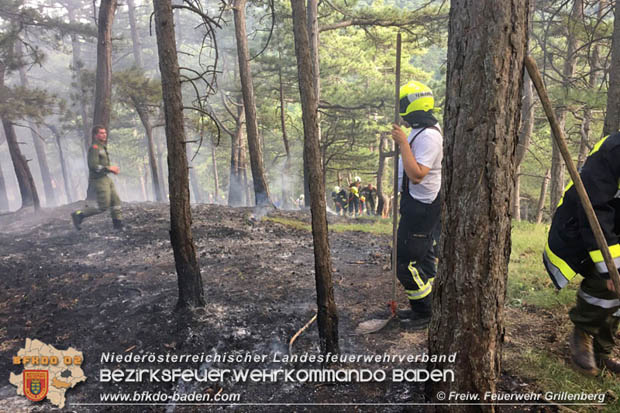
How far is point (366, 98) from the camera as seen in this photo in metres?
17.3

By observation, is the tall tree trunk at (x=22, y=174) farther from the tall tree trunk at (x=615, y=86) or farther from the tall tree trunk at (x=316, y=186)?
the tall tree trunk at (x=615, y=86)

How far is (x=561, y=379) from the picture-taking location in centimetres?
265

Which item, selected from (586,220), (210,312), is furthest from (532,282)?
(210,312)

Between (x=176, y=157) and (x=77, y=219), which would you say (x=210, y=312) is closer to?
(x=176, y=157)

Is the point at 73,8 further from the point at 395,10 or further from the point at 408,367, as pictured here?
the point at 408,367

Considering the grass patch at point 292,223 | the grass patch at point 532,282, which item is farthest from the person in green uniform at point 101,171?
the grass patch at point 532,282

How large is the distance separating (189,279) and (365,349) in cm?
223

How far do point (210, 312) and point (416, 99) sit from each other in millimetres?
3420

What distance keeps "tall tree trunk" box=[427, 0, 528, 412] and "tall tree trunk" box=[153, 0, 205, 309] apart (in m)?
3.05

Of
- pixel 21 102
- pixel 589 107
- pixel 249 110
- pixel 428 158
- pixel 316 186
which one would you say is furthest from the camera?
pixel 21 102

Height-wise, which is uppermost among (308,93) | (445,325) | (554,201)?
(308,93)

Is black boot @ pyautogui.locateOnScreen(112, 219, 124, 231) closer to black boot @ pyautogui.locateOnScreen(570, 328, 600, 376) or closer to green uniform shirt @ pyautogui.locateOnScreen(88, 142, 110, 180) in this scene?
green uniform shirt @ pyautogui.locateOnScreen(88, 142, 110, 180)

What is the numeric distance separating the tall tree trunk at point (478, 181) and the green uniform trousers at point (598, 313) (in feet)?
4.06

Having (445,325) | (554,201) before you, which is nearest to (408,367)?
(445,325)
